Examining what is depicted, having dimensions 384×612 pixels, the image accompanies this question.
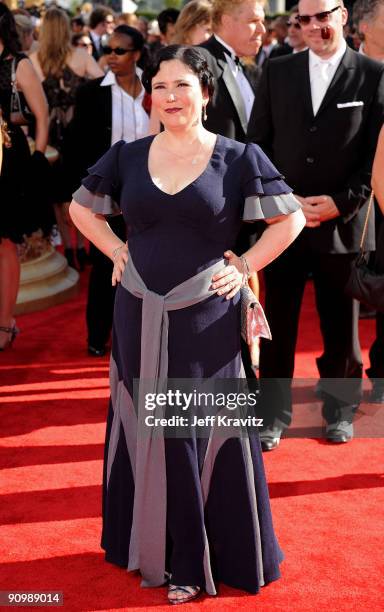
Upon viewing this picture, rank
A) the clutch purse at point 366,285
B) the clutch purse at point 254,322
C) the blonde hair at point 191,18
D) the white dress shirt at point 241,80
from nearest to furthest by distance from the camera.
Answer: the clutch purse at point 254,322
the clutch purse at point 366,285
the white dress shirt at point 241,80
the blonde hair at point 191,18

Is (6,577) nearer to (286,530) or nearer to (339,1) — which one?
(286,530)

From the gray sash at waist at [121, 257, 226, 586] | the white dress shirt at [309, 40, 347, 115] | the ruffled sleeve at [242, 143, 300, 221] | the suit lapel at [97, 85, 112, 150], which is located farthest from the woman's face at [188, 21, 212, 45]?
the gray sash at waist at [121, 257, 226, 586]

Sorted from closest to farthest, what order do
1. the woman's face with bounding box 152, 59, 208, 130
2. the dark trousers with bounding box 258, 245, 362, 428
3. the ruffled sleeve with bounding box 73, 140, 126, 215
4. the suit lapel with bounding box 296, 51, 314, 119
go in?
1. the woman's face with bounding box 152, 59, 208, 130
2. the ruffled sleeve with bounding box 73, 140, 126, 215
3. the suit lapel with bounding box 296, 51, 314, 119
4. the dark trousers with bounding box 258, 245, 362, 428

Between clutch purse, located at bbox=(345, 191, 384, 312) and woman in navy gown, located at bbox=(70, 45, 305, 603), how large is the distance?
805 millimetres

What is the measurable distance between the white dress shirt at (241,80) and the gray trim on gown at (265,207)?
1.79 meters

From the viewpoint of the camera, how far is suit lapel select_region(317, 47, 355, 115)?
4.32 m

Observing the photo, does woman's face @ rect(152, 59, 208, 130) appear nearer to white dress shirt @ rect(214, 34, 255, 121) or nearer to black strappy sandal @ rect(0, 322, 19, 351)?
white dress shirt @ rect(214, 34, 255, 121)

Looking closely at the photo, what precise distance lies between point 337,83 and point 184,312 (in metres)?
1.73

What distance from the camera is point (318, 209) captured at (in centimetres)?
436

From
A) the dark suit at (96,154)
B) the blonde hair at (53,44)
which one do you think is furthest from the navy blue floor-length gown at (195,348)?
the blonde hair at (53,44)

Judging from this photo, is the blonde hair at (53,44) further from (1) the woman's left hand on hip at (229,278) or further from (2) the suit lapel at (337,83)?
(1) the woman's left hand on hip at (229,278)

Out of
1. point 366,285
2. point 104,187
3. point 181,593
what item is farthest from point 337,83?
point 181,593

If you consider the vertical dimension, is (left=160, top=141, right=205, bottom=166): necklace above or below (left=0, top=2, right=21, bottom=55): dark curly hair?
below

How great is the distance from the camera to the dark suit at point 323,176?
171 inches
